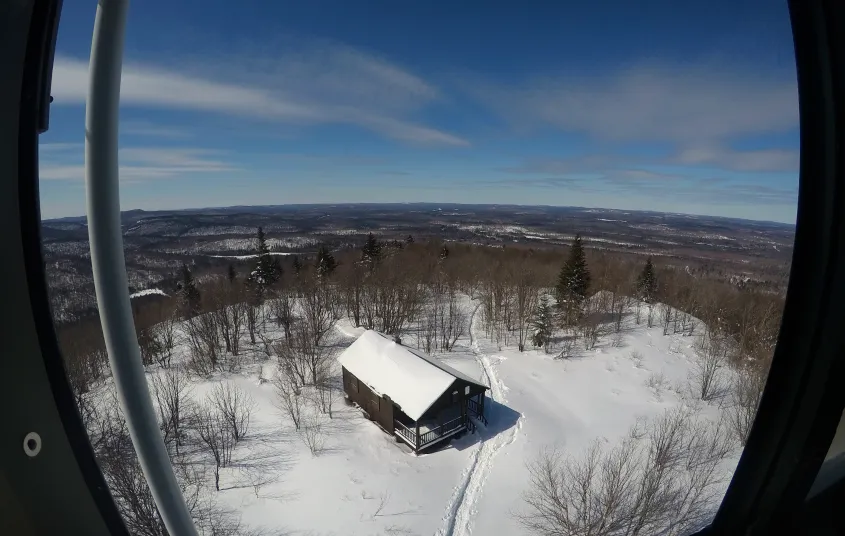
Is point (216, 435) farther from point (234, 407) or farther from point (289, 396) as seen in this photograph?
point (289, 396)

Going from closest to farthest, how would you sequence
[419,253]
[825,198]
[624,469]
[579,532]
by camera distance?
[825,198] < [579,532] < [624,469] < [419,253]

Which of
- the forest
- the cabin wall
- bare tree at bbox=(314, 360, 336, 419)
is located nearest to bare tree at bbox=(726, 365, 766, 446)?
the forest

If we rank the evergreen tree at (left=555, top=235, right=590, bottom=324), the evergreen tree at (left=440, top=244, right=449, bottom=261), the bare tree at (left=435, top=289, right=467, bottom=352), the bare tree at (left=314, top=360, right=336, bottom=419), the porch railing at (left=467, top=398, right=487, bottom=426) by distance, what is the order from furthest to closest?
1. the evergreen tree at (left=440, top=244, right=449, bottom=261)
2. the evergreen tree at (left=555, top=235, right=590, bottom=324)
3. the bare tree at (left=435, top=289, right=467, bottom=352)
4. the bare tree at (left=314, top=360, right=336, bottom=419)
5. the porch railing at (left=467, top=398, right=487, bottom=426)

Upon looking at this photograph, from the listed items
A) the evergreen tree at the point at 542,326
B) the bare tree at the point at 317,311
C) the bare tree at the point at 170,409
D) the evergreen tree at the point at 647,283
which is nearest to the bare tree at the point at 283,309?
the bare tree at the point at 317,311

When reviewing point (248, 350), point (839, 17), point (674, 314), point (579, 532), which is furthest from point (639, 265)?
point (839, 17)

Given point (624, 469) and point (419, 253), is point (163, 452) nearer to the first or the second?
point (624, 469)

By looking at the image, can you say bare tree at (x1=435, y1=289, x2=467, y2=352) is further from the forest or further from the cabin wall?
the cabin wall

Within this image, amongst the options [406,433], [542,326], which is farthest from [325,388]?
[542,326]
